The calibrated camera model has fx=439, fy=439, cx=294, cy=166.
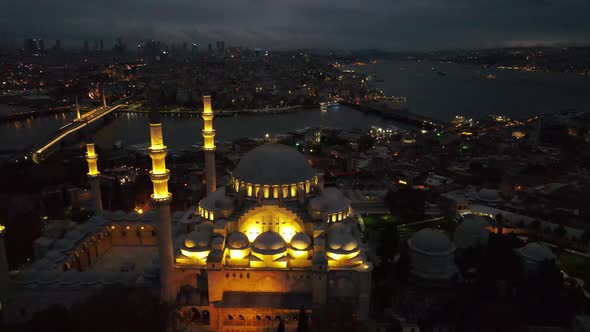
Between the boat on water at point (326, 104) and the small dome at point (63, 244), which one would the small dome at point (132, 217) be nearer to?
the small dome at point (63, 244)

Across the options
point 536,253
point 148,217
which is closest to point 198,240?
point 148,217

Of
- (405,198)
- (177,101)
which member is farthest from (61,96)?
(405,198)

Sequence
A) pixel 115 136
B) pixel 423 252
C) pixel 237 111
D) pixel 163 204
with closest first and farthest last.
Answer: pixel 163 204
pixel 423 252
pixel 115 136
pixel 237 111

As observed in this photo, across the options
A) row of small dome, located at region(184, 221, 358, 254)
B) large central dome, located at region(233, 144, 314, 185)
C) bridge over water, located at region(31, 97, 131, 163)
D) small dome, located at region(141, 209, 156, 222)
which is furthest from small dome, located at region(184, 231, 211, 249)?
bridge over water, located at region(31, 97, 131, 163)

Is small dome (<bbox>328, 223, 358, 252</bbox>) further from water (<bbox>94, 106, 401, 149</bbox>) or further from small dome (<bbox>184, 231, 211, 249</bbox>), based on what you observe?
water (<bbox>94, 106, 401, 149</bbox>)

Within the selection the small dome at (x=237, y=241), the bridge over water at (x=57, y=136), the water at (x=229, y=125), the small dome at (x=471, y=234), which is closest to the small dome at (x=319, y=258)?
the small dome at (x=237, y=241)

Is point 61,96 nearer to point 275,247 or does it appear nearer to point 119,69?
point 119,69

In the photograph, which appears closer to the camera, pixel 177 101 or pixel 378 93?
pixel 177 101
